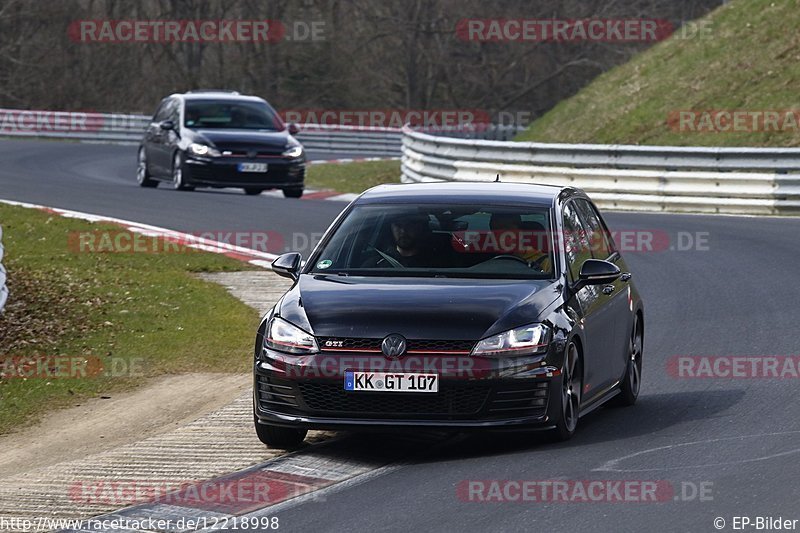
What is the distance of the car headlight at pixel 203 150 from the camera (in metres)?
26.5

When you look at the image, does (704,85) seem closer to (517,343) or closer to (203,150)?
(203,150)

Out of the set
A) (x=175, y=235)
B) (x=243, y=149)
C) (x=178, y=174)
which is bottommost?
(x=175, y=235)

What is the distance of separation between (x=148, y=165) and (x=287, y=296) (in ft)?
65.9

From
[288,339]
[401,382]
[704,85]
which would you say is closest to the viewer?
[401,382]

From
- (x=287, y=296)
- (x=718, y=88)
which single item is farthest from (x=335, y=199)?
(x=287, y=296)

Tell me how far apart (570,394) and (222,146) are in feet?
59.9

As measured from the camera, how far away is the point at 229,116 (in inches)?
1094

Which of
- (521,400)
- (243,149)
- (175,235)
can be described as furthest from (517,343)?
(243,149)

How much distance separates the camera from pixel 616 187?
2620cm

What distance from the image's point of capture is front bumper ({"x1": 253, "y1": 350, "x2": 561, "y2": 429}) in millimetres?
8367

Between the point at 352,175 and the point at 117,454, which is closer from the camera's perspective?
the point at 117,454

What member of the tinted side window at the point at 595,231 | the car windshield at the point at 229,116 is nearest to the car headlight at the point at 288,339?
the tinted side window at the point at 595,231

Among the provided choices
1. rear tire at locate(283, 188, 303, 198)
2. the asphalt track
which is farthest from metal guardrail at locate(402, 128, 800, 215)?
the asphalt track

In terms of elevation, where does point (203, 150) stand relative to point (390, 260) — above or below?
below
